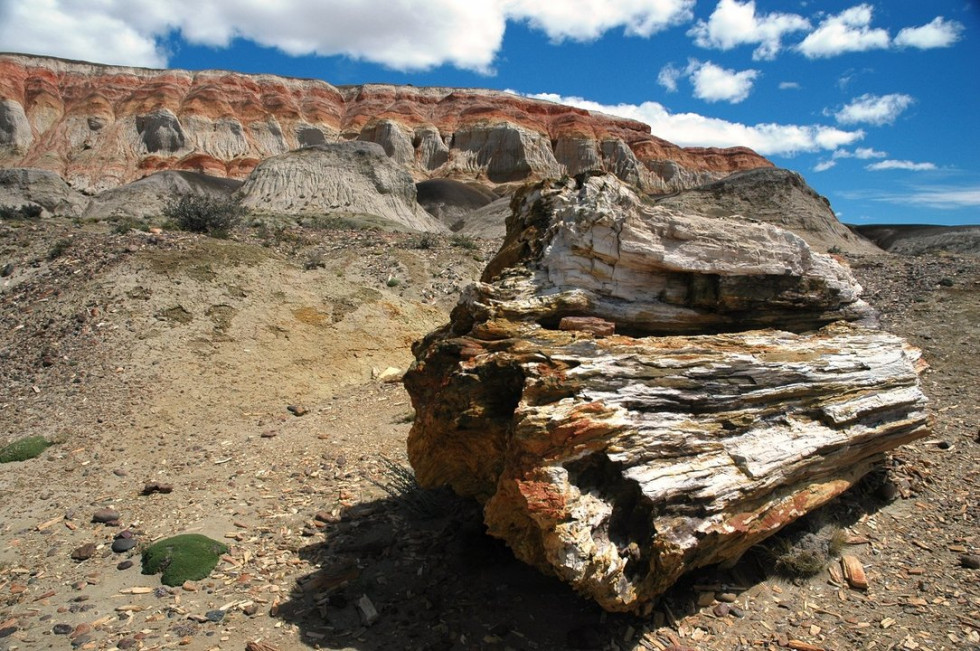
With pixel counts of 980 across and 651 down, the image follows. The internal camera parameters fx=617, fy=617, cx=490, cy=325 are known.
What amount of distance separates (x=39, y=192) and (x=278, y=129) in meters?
42.1

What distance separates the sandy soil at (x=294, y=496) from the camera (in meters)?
4.79

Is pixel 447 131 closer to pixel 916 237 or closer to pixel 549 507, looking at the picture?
pixel 916 237

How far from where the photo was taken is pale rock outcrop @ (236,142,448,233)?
30.3 meters

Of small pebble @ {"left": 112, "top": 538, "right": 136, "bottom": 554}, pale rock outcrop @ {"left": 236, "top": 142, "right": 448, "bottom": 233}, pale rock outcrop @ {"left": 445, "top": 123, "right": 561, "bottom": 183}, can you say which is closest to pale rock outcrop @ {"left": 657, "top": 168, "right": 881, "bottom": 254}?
pale rock outcrop @ {"left": 236, "top": 142, "right": 448, "bottom": 233}

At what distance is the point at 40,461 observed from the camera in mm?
8633

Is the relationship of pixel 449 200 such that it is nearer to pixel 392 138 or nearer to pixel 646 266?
pixel 392 138

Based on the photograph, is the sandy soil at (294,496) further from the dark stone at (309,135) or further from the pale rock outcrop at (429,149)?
the dark stone at (309,135)

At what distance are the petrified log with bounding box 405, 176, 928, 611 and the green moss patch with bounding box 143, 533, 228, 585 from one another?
7.24 feet

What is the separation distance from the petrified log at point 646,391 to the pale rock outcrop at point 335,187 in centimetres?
2390

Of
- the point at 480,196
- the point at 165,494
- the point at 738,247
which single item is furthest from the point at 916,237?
the point at 165,494

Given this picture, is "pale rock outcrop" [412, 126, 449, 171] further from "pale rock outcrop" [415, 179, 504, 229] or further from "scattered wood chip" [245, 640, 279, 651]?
"scattered wood chip" [245, 640, 279, 651]

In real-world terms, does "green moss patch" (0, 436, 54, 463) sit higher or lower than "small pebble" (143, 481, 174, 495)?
higher

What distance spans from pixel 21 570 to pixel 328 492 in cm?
293

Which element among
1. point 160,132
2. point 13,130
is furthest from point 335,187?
point 13,130
